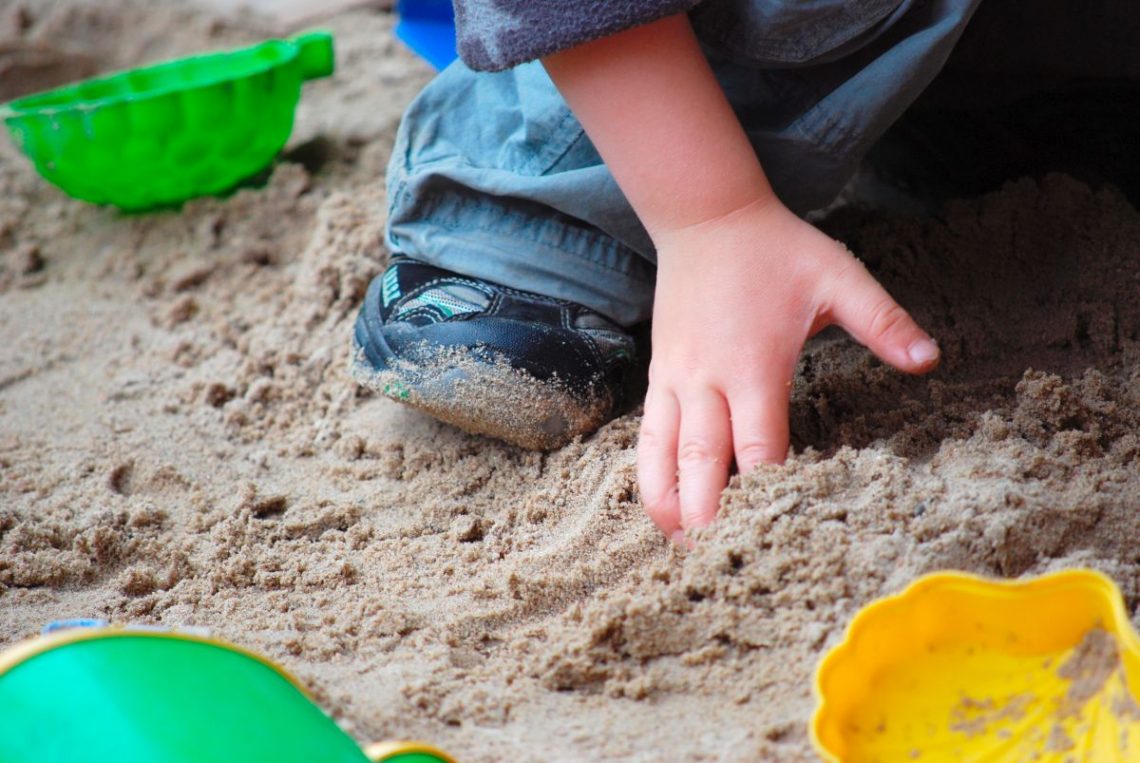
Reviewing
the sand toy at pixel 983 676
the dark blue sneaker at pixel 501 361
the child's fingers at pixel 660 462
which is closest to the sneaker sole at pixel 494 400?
the dark blue sneaker at pixel 501 361

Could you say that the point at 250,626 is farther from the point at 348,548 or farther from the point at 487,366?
the point at 487,366

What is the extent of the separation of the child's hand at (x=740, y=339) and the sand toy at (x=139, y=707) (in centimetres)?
39

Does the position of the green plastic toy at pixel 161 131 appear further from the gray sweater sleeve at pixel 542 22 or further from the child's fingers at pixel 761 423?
the child's fingers at pixel 761 423

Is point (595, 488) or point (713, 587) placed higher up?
point (713, 587)

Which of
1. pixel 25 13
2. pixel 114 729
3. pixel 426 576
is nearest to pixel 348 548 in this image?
pixel 426 576

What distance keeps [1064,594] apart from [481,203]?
776 mm

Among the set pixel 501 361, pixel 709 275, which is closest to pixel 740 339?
pixel 709 275

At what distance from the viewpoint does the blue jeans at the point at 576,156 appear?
3.35 feet

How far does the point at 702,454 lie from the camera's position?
0.88 metres

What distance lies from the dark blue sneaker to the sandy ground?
0.04 m

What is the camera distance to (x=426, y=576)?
0.93 m

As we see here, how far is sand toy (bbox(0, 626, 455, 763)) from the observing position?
52cm

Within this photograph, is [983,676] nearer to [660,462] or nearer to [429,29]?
[660,462]

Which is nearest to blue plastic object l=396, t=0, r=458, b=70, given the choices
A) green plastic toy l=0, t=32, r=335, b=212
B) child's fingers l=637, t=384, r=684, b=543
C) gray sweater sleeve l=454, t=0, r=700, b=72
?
green plastic toy l=0, t=32, r=335, b=212
